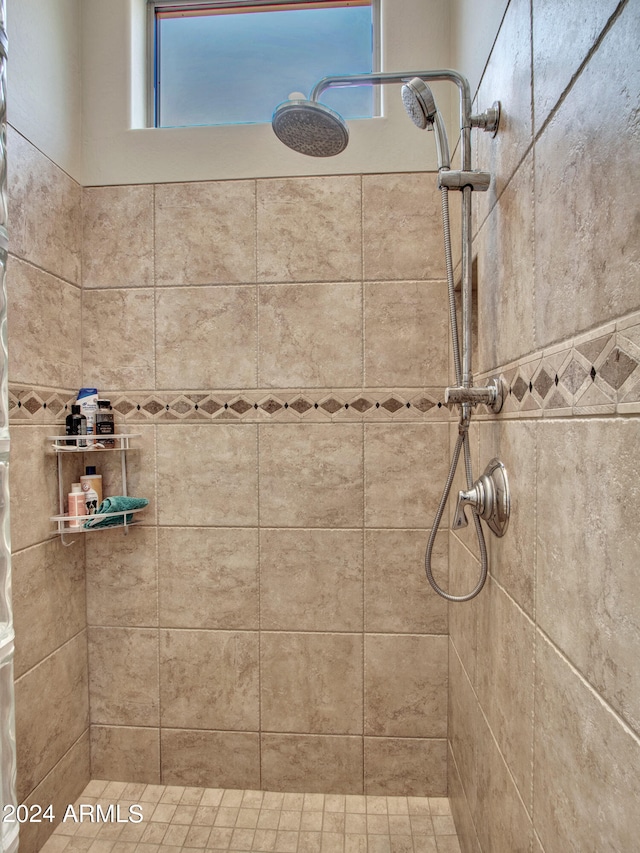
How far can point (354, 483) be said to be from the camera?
1599 mm

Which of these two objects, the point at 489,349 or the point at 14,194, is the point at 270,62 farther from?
the point at 489,349

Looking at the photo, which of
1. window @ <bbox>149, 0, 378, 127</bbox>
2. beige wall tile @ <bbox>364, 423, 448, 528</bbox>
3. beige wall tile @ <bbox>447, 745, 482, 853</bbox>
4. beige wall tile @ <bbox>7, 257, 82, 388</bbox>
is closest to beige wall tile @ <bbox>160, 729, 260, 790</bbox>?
beige wall tile @ <bbox>447, 745, 482, 853</bbox>

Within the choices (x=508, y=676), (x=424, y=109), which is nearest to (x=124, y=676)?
(x=508, y=676)

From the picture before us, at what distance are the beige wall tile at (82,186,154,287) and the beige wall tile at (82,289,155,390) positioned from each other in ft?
0.17

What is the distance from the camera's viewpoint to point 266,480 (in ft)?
5.31

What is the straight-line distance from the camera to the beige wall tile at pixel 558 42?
61 cm

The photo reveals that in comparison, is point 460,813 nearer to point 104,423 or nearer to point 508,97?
point 104,423

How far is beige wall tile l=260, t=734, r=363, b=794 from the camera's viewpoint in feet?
5.24

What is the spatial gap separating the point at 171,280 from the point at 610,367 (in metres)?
1.41

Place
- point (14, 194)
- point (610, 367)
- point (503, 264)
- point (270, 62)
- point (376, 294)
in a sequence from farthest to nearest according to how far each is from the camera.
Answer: point (270, 62) < point (376, 294) < point (14, 194) < point (503, 264) < point (610, 367)

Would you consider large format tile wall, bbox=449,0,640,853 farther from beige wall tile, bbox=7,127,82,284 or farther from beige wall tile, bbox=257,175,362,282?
beige wall tile, bbox=7,127,82,284

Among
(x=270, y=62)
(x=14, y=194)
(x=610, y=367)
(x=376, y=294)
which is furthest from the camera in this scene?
(x=270, y=62)

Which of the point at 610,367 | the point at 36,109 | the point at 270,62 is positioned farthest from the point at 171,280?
the point at 610,367

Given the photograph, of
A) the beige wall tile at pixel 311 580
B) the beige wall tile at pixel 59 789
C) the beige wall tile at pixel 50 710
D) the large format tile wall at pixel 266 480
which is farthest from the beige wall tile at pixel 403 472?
the beige wall tile at pixel 59 789
